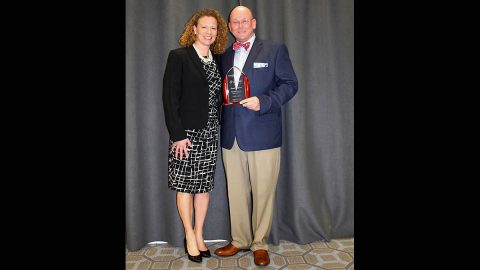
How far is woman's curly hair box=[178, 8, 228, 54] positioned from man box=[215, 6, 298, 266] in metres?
0.07

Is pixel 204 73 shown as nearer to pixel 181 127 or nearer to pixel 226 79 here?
pixel 226 79

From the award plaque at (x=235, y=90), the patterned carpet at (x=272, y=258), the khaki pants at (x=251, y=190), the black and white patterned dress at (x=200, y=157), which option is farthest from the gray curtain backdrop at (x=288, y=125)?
the award plaque at (x=235, y=90)

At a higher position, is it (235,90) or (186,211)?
(235,90)

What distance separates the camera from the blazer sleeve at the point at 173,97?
2.09 metres

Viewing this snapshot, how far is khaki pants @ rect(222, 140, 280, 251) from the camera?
2301 mm

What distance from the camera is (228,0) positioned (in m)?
2.65

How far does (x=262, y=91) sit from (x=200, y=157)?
2.10ft

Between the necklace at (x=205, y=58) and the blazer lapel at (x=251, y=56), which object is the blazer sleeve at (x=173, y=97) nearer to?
the necklace at (x=205, y=58)

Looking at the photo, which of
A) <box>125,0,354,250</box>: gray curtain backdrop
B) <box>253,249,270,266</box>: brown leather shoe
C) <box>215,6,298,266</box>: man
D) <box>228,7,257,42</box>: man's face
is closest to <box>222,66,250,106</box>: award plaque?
→ <box>215,6,298,266</box>: man

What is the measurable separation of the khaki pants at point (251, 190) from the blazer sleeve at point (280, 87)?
1.12 ft

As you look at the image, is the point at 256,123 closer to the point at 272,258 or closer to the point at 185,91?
the point at 185,91

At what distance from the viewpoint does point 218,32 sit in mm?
2334

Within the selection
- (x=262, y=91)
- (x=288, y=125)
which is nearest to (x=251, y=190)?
(x=288, y=125)

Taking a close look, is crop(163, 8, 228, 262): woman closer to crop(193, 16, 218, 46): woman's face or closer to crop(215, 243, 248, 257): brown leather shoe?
crop(193, 16, 218, 46): woman's face
